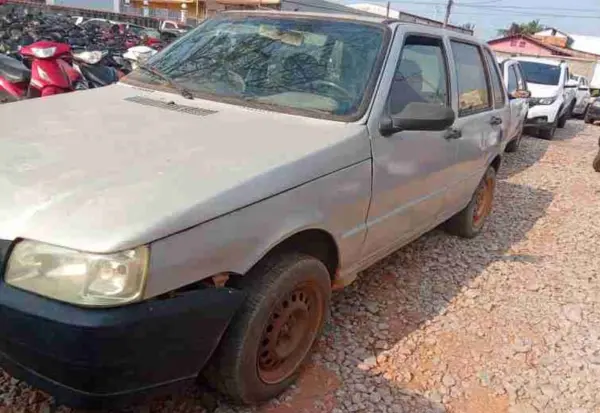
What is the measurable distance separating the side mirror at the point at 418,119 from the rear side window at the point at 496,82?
6.99 ft

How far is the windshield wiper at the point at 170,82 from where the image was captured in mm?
3113

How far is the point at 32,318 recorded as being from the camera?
1.75 metres

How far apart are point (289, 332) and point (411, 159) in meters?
1.30

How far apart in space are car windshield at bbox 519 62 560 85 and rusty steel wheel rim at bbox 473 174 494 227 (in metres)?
8.39

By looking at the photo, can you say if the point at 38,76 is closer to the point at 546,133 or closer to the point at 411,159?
the point at 411,159

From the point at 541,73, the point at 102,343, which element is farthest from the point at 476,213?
the point at 541,73

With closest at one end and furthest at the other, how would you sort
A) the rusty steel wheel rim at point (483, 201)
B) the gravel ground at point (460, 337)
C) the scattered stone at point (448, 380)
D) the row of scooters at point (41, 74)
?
the gravel ground at point (460, 337)
the scattered stone at point (448, 380)
the rusty steel wheel rim at point (483, 201)
the row of scooters at point (41, 74)

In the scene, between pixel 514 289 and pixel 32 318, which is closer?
pixel 32 318

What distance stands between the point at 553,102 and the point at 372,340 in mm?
10319

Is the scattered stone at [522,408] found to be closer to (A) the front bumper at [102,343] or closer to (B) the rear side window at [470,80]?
(A) the front bumper at [102,343]

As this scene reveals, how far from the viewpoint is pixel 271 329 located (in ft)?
8.13

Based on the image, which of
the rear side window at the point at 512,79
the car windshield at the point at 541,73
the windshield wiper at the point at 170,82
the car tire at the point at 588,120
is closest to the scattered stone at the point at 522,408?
the windshield wiper at the point at 170,82

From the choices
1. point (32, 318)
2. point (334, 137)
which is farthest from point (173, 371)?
point (334, 137)

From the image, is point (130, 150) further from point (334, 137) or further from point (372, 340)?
point (372, 340)
